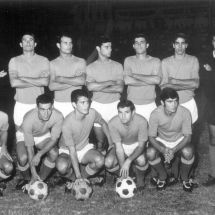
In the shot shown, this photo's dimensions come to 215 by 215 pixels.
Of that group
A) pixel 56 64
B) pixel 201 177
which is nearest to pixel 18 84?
pixel 56 64

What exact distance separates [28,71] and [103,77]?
3.56 feet

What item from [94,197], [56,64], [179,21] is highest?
[179,21]

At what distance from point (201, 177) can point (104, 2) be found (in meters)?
11.1

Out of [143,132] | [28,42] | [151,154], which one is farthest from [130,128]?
[28,42]

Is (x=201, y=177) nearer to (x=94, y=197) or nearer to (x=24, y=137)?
(x=94, y=197)

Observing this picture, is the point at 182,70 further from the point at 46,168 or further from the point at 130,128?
the point at 46,168

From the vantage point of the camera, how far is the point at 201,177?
575cm

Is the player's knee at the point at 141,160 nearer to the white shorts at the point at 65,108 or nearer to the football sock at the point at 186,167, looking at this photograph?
the football sock at the point at 186,167

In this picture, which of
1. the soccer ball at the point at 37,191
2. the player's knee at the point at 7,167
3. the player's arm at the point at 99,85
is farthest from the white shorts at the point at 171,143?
the player's knee at the point at 7,167

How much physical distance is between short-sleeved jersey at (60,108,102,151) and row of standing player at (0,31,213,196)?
409 millimetres

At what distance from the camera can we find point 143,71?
19.2ft

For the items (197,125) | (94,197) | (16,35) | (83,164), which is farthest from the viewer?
(16,35)

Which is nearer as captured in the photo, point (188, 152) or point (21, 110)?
point (188, 152)

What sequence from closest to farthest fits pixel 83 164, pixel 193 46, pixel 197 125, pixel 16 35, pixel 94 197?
pixel 94 197, pixel 83 164, pixel 197 125, pixel 193 46, pixel 16 35
